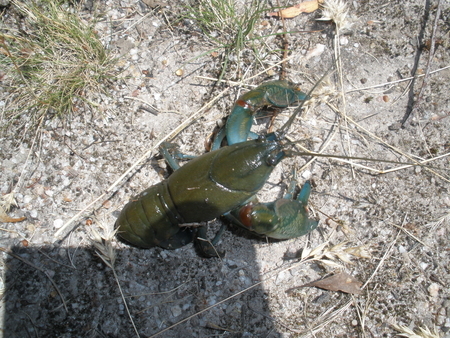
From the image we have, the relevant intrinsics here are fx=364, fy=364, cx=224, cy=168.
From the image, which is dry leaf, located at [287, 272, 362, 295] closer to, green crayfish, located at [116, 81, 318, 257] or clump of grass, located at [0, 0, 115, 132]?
green crayfish, located at [116, 81, 318, 257]

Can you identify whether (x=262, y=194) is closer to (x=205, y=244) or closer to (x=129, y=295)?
(x=205, y=244)

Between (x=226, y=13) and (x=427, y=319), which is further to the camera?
(x=226, y=13)

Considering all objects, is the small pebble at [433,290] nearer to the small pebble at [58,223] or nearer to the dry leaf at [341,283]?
the dry leaf at [341,283]

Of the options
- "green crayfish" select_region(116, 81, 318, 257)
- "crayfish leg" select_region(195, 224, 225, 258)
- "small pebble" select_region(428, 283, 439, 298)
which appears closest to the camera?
"green crayfish" select_region(116, 81, 318, 257)

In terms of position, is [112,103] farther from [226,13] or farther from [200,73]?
[226,13]

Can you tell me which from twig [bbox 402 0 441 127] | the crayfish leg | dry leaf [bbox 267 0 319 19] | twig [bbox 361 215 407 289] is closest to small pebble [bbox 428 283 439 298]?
twig [bbox 361 215 407 289]

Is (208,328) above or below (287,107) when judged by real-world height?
below

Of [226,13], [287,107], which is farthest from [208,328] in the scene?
[226,13]

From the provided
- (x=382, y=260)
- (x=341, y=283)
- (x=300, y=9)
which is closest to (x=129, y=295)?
(x=341, y=283)
